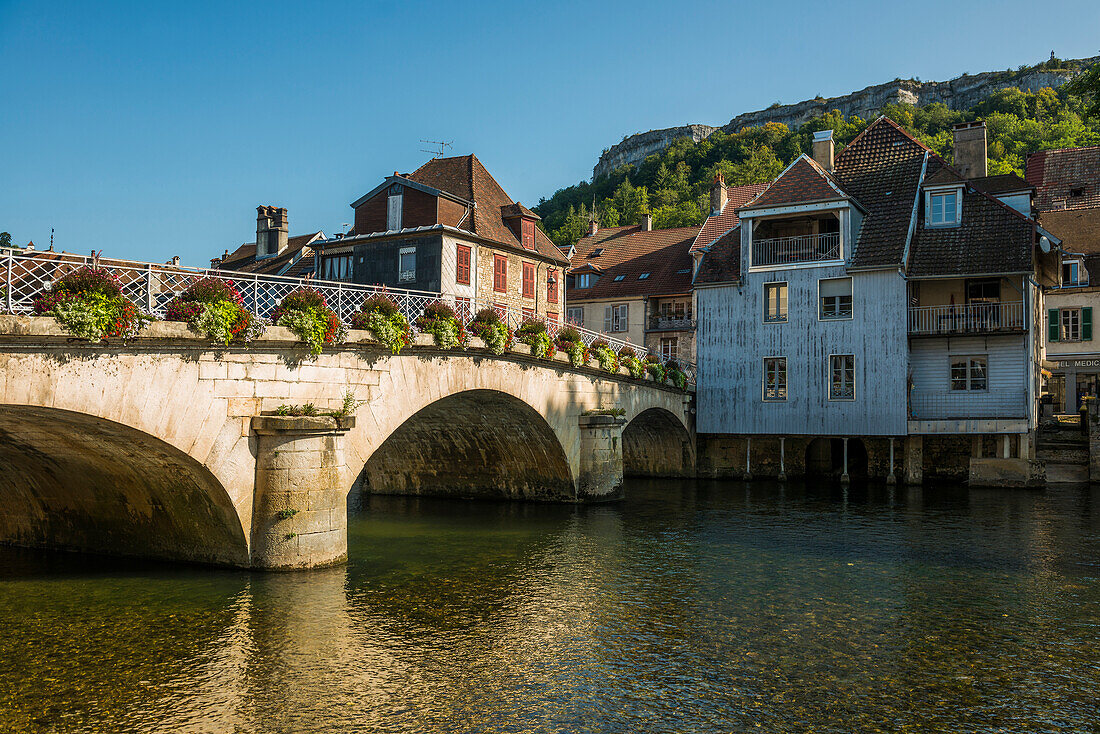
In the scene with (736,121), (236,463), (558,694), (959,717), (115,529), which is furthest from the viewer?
(736,121)

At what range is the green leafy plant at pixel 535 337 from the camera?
22172 mm

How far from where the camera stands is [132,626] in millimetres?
11398

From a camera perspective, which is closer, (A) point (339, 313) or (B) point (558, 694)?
(B) point (558, 694)

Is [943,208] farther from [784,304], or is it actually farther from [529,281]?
[529,281]

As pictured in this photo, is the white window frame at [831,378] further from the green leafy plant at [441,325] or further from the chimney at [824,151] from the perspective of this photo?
the green leafy plant at [441,325]

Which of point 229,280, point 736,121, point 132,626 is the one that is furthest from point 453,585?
point 736,121

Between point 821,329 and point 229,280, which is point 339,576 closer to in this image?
point 229,280

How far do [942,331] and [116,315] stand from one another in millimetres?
27206

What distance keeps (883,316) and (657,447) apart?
1049 cm

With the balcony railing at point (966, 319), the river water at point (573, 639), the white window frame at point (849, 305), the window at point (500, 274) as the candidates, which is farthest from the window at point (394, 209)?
the balcony railing at point (966, 319)

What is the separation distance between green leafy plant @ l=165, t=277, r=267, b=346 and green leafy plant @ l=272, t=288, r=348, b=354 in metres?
1.11

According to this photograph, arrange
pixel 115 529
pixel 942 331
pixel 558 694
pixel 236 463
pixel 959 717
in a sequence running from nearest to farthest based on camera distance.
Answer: pixel 959 717 → pixel 558 694 → pixel 236 463 → pixel 115 529 → pixel 942 331

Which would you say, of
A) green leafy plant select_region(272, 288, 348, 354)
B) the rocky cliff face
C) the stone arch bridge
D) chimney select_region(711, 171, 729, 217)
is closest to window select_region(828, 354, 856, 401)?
the stone arch bridge

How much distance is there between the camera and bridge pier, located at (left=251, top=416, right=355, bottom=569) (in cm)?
1396
